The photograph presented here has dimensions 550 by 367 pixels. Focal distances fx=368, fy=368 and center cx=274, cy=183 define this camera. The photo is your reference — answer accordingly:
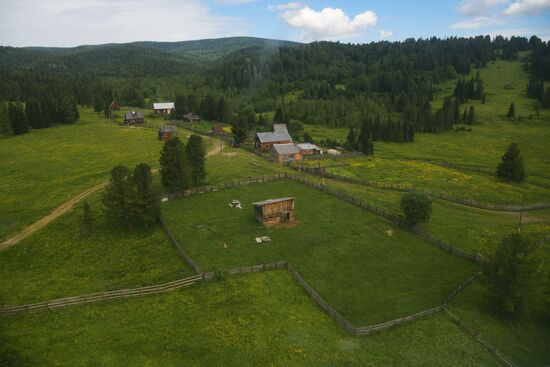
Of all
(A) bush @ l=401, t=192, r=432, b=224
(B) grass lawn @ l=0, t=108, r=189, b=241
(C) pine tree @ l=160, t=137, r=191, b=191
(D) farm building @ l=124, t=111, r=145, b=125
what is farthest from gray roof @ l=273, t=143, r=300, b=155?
(D) farm building @ l=124, t=111, r=145, b=125

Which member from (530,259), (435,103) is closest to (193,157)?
(530,259)

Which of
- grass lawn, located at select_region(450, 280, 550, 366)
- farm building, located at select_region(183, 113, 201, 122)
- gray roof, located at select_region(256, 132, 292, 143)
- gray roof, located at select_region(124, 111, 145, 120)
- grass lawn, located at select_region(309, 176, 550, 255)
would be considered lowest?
grass lawn, located at select_region(450, 280, 550, 366)

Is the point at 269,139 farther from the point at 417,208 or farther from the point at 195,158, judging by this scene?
the point at 417,208

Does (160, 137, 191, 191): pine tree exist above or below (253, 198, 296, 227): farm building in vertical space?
above

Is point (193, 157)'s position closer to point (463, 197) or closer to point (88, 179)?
point (88, 179)

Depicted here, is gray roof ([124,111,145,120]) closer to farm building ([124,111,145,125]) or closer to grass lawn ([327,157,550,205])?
farm building ([124,111,145,125])

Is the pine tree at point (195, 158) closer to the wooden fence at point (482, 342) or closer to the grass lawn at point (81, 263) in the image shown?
the grass lawn at point (81, 263)
